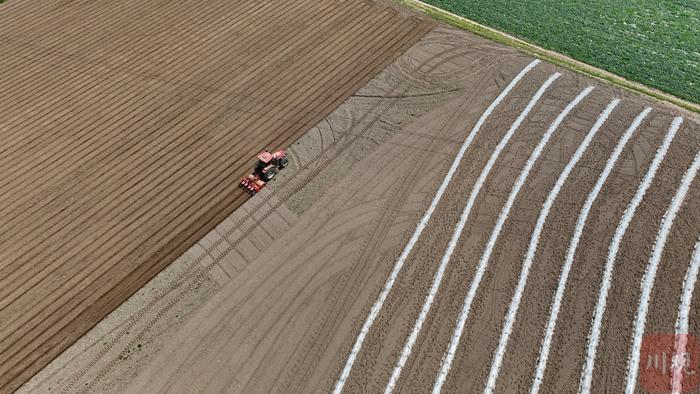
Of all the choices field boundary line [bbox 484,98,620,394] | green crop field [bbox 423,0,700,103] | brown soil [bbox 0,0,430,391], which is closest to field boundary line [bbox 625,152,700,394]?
field boundary line [bbox 484,98,620,394]

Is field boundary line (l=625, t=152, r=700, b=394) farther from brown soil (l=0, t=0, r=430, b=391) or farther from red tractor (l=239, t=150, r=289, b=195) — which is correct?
brown soil (l=0, t=0, r=430, b=391)

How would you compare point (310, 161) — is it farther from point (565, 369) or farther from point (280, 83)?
point (565, 369)

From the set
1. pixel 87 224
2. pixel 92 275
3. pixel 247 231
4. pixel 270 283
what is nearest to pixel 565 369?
pixel 270 283

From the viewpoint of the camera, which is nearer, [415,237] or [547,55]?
[415,237]

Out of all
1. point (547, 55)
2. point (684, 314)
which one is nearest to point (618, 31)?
point (547, 55)

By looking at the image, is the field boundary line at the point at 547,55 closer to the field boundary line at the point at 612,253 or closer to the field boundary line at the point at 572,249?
the field boundary line at the point at 572,249

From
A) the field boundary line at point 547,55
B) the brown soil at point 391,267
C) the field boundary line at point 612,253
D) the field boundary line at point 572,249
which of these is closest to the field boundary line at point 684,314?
the brown soil at point 391,267

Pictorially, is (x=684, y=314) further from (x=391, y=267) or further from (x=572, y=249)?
(x=391, y=267)
